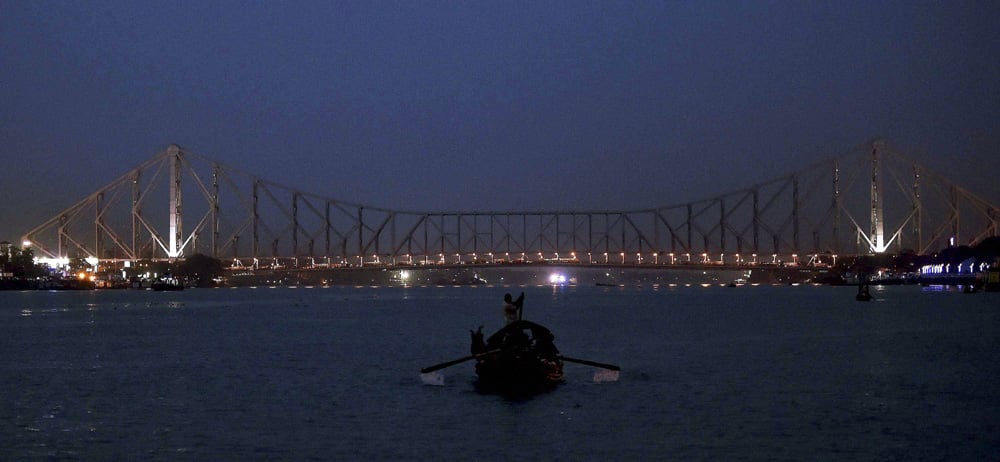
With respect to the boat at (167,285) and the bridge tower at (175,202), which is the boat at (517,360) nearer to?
the bridge tower at (175,202)

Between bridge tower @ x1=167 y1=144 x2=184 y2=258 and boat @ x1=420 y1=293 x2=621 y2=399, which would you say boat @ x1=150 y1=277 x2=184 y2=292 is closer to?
bridge tower @ x1=167 y1=144 x2=184 y2=258

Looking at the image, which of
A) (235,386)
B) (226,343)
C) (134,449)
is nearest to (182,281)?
(226,343)

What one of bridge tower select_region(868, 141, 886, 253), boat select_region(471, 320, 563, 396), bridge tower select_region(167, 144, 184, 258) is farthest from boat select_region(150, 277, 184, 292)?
boat select_region(471, 320, 563, 396)

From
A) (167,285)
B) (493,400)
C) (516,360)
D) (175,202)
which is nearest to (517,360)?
(516,360)

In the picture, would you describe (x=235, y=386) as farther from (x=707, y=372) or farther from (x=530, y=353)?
(x=707, y=372)

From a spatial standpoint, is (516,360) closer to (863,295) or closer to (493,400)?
(493,400)

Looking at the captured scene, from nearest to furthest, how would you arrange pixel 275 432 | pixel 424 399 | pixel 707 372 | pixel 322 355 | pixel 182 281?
pixel 275 432, pixel 424 399, pixel 707 372, pixel 322 355, pixel 182 281
